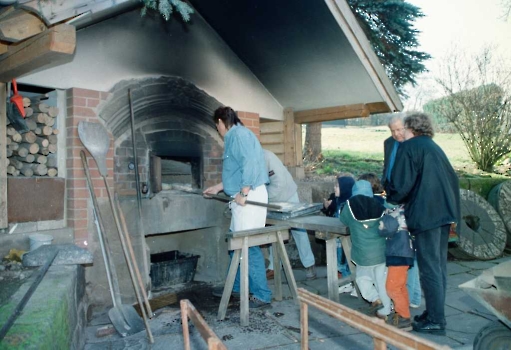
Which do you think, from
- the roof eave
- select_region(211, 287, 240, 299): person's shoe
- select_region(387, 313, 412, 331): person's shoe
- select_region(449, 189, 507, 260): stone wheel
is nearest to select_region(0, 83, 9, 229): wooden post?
select_region(211, 287, 240, 299): person's shoe

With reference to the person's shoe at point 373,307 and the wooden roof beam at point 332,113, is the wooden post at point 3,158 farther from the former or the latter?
the wooden roof beam at point 332,113

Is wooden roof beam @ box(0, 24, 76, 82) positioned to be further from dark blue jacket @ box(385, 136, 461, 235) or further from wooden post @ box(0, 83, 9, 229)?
dark blue jacket @ box(385, 136, 461, 235)

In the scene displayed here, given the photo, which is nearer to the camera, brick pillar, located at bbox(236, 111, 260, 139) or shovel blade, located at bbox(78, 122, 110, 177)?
shovel blade, located at bbox(78, 122, 110, 177)

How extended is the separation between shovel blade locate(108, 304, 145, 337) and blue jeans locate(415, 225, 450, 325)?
247cm

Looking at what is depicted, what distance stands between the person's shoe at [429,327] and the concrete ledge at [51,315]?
107 inches

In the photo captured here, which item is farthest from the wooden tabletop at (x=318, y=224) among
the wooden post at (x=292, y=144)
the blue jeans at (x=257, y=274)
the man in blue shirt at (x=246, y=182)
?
the wooden post at (x=292, y=144)

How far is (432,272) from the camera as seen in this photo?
11.4ft

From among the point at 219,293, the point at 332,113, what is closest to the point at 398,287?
the point at 219,293

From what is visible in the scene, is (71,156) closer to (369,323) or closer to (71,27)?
(71,27)

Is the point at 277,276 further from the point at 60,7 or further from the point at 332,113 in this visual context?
the point at 60,7

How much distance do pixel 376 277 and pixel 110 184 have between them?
2797 mm

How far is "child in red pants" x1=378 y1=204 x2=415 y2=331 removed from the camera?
3604 millimetres

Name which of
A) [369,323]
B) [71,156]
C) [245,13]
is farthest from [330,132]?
[369,323]

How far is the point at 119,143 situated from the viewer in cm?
469
